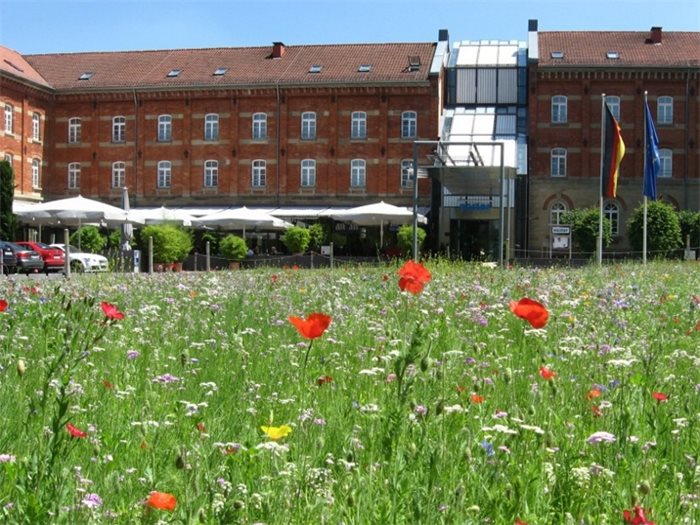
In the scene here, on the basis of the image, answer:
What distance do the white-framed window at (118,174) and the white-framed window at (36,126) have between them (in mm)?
4106

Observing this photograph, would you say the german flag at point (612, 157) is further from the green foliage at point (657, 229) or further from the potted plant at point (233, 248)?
the potted plant at point (233, 248)

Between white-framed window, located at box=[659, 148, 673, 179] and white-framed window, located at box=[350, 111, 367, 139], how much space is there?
1462cm

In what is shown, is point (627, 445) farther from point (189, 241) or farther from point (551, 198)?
point (551, 198)

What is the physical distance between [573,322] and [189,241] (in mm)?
28819

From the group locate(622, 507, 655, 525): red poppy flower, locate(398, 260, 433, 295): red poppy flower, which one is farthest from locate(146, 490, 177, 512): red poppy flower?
locate(398, 260, 433, 295): red poppy flower

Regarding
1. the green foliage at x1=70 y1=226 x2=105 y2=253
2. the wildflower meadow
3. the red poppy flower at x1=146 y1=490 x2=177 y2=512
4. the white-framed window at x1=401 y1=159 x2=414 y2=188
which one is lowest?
the wildflower meadow

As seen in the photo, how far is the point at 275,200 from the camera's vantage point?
47.9 meters

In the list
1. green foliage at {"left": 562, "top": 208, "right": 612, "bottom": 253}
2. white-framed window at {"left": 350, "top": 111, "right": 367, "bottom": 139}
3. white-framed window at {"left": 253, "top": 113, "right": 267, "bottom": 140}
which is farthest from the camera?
white-framed window at {"left": 253, "top": 113, "right": 267, "bottom": 140}

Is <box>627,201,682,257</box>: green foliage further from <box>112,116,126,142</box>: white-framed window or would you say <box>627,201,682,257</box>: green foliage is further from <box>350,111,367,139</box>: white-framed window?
<box>112,116,126,142</box>: white-framed window

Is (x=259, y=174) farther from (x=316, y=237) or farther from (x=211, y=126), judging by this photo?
(x=316, y=237)

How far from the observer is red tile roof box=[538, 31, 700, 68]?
45562 millimetres

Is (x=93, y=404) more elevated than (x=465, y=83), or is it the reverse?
(x=465, y=83)

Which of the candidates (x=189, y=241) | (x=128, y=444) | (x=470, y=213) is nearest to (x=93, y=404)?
A: (x=128, y=444)

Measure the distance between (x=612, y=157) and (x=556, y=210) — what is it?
2191cm
